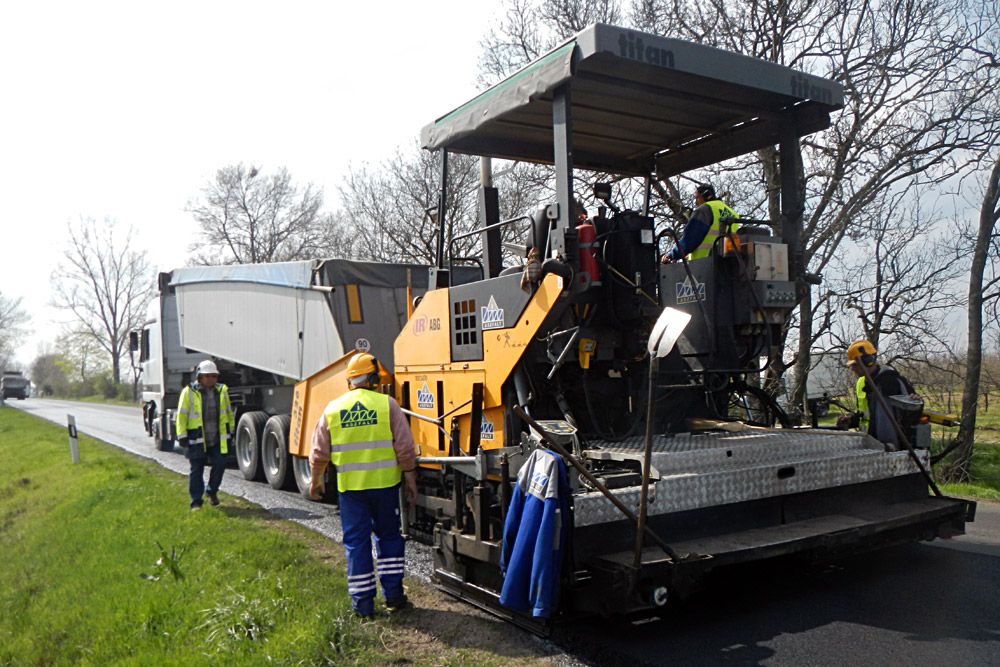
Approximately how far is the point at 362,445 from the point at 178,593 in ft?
6.29

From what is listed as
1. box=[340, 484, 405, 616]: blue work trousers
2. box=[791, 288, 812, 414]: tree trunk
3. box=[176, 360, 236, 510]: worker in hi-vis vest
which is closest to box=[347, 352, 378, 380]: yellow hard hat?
box=[340, 484, 405, 616]: blue work trousers

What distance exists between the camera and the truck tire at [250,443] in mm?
11016

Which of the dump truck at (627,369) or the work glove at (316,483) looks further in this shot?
the work glove at (316,483)

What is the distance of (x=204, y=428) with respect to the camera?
30.4 ft

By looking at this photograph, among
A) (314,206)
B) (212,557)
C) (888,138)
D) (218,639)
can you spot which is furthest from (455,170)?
(314,206)

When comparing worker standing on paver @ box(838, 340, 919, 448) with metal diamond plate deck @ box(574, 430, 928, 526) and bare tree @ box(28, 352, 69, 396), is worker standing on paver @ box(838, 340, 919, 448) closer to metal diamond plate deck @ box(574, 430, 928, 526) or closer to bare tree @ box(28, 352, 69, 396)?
metal diamond plate deck @ box(574, 430, 928, 526)

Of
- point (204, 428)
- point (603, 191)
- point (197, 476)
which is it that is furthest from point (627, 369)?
point (204, 428)

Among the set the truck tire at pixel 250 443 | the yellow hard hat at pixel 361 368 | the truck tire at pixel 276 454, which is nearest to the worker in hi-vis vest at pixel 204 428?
the truck tire at pixel 276 454

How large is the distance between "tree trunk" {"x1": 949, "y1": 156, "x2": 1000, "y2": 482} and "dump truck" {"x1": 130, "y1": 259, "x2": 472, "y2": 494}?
710cm

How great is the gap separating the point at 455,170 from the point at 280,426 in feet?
37.7

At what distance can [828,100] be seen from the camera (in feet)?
18.6

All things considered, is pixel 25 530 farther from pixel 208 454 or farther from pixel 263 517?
pixel 263 517

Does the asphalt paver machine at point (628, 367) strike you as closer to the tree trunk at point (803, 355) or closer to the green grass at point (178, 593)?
the green grass at point (178, 593)

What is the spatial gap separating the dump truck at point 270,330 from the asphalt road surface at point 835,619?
10.8 ft
